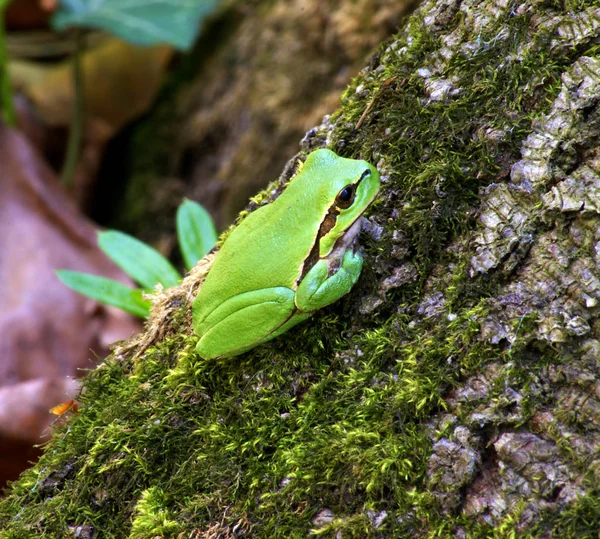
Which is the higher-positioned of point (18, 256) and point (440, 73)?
point (18, 256)

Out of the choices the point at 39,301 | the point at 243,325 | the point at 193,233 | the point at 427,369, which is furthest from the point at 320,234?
the point at 39,301

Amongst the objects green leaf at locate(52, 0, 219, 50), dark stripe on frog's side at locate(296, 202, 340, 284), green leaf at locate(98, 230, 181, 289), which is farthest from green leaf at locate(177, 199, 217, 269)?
green leaf at locate(52, 0, 219, 50)

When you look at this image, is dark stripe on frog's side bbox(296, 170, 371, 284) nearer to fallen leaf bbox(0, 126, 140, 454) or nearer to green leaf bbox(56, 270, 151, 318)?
green leaf bbox(56, 270, 151, 318)

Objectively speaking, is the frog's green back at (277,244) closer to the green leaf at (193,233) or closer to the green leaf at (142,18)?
the green leaf at (193,233)

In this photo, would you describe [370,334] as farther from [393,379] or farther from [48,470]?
[48,470]

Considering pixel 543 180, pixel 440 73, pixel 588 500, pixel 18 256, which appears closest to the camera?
pixel 588 500

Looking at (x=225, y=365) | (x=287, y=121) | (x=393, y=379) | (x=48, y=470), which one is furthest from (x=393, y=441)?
(x=287, y=121)

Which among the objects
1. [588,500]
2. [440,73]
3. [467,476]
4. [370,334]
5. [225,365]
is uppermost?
[440,73]
